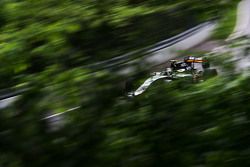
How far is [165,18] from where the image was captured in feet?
9.30

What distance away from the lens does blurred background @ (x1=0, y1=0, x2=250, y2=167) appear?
2650 millimetres

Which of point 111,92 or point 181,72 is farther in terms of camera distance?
point 181,72

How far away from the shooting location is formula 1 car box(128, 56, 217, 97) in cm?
282

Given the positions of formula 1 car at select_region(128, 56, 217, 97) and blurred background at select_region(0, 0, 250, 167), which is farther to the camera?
formula 1 car at select_region(128, 56, 217, 97)

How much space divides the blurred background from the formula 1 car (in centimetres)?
3

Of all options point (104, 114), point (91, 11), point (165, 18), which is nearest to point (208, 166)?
point (104, 114)

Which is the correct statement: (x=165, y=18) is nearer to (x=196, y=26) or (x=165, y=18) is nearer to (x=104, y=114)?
(x=196, y=26)

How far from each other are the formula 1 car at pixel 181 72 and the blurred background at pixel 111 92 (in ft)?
0.11

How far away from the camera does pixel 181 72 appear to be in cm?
288

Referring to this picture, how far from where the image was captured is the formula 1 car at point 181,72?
9.25ft

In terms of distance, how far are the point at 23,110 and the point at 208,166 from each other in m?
0.86

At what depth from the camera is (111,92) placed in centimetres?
273

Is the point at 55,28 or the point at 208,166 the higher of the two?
the point at 55,28

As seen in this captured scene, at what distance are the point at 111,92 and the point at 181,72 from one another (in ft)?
1.22
